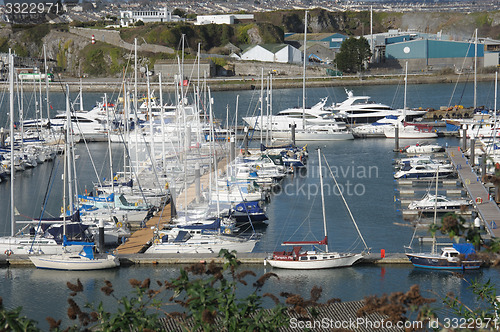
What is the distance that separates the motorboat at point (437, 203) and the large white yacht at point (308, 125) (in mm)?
15002

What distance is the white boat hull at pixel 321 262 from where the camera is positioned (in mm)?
16844

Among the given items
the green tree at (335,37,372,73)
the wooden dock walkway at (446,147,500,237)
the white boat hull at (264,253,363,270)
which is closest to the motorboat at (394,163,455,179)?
the wooden dock walkway at (446,147,500,237)

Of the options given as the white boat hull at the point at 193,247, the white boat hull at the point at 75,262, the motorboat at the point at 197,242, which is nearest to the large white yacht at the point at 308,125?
the motorboat at the point at 197,242

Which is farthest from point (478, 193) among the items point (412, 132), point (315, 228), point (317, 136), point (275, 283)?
point (317, 136)

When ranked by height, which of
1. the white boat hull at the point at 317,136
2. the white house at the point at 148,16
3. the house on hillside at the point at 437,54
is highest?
the white house at the point at 148,16

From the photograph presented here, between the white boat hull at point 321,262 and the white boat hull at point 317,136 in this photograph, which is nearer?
the white boat hull at point 321,262

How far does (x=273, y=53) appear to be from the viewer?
72.7 m

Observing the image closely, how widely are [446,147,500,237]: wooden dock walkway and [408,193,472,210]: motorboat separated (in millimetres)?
465

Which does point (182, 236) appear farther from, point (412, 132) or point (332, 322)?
point (412, 132)

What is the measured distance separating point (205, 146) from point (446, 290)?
49.7 feet

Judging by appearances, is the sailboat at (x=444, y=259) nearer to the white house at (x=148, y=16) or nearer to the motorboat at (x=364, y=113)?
the motorboat at (x=364, y=113)

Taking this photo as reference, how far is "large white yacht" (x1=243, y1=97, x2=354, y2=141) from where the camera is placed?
36906 mm

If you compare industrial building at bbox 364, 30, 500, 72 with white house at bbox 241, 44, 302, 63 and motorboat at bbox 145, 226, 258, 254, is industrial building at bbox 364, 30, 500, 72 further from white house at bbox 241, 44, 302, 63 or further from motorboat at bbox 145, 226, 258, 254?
motorboat at bbox 145, 226, 258, 254

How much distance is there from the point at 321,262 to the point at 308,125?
829 inches
